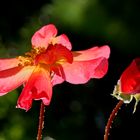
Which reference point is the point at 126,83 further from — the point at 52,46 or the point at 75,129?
the point at 75,129

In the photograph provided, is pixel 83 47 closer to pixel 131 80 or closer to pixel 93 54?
pixel 93 54

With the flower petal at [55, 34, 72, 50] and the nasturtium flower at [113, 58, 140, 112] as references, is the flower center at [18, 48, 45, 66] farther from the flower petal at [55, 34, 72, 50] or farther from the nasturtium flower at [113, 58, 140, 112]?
the nasturtium flower at [113, 58, 140, 112]

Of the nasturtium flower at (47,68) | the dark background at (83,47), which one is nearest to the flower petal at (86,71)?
the nasturtium flower at (47,68)

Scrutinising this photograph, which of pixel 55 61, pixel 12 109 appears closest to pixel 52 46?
pixel 55 61

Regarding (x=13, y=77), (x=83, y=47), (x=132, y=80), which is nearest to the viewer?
(x=132, y=80)

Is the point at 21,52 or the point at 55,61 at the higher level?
the point at 21,52

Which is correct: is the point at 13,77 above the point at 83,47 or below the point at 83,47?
below

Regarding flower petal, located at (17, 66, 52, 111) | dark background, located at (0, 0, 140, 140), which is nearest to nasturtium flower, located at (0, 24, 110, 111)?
flower petal, located at (17, 66, 52, 111)

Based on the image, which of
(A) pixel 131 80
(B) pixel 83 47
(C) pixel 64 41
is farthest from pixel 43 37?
(B) pixel 83 47
